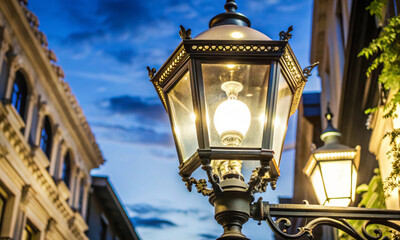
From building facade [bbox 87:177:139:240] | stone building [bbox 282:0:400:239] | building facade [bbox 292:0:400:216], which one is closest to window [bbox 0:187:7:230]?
stone building [bbox 282:0:400:239]

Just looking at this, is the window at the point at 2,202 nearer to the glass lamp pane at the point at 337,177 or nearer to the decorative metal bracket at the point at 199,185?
the glass lamp pane at the point at 337,177

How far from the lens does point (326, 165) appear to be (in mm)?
5730

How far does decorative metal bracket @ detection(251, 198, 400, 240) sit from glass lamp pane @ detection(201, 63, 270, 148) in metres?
0.43

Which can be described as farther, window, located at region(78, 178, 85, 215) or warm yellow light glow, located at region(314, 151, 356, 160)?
window, located at region(78, 178, 85, 215)

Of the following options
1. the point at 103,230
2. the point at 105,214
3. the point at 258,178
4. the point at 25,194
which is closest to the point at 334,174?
the point at 258,178

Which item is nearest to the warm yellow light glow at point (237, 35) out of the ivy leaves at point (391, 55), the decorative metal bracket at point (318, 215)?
the decorative metal bracket at point (318, 215)

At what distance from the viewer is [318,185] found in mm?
5602

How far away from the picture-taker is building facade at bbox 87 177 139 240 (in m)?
27.7

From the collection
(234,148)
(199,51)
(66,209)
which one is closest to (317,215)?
(234,148)

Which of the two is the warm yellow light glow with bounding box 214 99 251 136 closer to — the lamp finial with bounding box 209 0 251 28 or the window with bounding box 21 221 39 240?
the lamp finial with bounding box 209 0 251 28

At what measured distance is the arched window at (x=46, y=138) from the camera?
69.7 ft

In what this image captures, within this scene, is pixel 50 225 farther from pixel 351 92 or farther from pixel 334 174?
pixel 334 174

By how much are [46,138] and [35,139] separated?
2.15 meters

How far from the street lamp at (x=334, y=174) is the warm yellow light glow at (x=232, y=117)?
2049 millimetres
